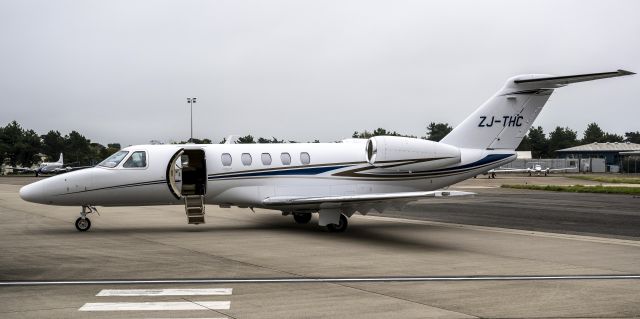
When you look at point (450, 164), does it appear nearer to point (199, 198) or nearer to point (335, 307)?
point (199, 198)

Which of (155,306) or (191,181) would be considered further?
(191,181)

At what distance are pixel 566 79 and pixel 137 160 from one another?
40.0 feet

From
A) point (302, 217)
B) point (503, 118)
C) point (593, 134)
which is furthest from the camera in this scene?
point (593, 134)

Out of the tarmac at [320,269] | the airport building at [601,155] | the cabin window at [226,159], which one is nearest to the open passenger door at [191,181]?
the cabin window at [226,159]

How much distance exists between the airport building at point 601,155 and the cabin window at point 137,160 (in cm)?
9501

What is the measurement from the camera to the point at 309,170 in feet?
63.8

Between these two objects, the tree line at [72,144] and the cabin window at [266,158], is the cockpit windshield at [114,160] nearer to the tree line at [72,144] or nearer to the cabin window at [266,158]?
the cabin window at [266,158]

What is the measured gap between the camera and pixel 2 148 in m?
112

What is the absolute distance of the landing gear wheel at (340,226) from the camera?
18.6 metres

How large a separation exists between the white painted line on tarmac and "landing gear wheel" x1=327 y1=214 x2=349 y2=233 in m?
9.68

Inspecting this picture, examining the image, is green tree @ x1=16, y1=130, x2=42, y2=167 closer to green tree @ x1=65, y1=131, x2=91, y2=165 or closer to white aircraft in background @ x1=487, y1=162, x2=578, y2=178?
green tree @ x1=65, y1=131, x2=91, y2=165

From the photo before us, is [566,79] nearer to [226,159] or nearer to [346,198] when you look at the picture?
[346,198]

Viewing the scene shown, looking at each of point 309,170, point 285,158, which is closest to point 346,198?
point 309,170

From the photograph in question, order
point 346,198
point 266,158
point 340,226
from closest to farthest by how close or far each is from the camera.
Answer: point 346,198 < point 340,226 < point 266,158
